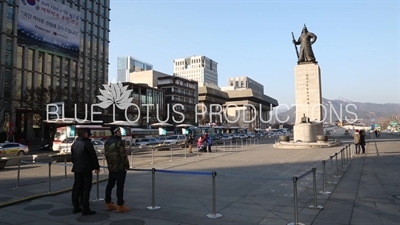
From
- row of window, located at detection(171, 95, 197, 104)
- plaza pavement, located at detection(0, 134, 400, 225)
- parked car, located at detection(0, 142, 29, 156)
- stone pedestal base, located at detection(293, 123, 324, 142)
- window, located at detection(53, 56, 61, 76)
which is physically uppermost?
window, located at detection(53, 56, 61, 76)

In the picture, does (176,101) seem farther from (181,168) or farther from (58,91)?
(181,168)

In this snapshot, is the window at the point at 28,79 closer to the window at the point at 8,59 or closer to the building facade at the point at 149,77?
the window at the point at 8,59

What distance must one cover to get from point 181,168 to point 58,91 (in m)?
41.9

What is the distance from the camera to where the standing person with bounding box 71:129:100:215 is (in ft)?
22.9

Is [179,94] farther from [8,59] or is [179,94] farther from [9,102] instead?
[9,102]

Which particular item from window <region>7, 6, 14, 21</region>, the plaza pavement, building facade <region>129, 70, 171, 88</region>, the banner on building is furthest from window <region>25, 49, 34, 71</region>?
building facade <region>129, 70, 171, 88</region>

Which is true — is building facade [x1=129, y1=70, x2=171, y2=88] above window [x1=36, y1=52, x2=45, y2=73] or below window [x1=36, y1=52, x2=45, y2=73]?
above

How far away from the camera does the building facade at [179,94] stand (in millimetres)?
102938

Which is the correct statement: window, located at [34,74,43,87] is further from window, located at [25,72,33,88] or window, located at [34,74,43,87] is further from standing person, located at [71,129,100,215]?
standing person, located at [71,129,100,215]

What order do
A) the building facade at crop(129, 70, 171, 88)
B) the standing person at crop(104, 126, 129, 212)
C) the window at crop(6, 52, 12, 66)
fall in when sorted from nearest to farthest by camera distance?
the standing person at crop(104, 126, 129, 212)
the window at crop(6, 52, 12, 66)
the building facade at crop(129, 70, 171, 88)

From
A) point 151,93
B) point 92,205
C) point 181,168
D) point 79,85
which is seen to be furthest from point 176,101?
point 92,205

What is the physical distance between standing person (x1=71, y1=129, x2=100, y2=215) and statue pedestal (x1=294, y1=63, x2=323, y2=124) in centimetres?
3164

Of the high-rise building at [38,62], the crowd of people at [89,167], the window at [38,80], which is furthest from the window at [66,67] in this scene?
the crowd of people at [89,167]

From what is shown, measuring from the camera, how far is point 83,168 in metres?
6.98
